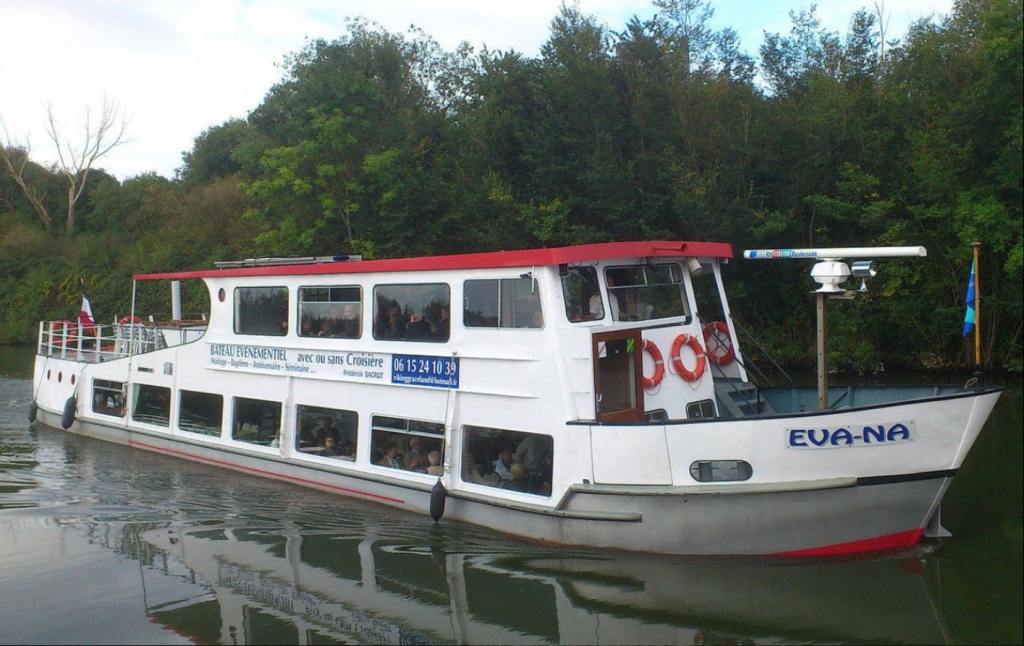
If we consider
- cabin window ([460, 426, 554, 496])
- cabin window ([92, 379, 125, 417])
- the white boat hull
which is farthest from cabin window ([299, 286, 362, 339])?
cabin window ([92, 379, 125, 417])

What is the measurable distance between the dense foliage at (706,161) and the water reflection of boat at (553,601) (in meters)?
15.4

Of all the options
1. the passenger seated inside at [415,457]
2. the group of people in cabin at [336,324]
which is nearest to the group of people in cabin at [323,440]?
the passenger seated inside at [415,457]

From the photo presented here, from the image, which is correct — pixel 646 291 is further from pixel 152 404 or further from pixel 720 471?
pixel 152 404

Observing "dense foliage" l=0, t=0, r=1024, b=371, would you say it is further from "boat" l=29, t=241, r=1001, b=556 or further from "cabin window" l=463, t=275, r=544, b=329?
"cabin window" l=463, t=275, r=544, b=329

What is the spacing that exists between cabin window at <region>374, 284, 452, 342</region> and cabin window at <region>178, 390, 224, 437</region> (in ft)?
12.2

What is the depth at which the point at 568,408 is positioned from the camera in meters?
8.95

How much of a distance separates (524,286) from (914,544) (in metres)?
4.68

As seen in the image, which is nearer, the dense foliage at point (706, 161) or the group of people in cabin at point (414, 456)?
the group of people in cabin at point (414, 456)

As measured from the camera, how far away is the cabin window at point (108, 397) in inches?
608

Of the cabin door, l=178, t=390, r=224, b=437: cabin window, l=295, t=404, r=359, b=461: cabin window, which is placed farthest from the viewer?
l=178, t=390, r=224, b=437: cabin window

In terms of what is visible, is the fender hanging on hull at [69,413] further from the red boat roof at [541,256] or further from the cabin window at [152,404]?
the red boat roof at [541,256]

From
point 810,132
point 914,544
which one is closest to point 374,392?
point 914,544

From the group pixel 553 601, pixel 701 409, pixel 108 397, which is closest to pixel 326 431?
pixel 553 601

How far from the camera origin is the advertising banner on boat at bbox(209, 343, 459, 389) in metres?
10.1
